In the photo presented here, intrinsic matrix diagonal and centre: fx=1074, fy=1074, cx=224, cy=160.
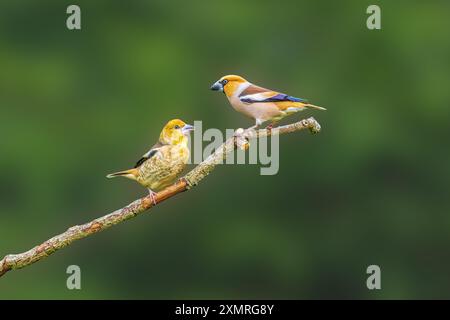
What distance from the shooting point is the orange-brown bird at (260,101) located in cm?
648

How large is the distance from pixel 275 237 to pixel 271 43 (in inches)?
138

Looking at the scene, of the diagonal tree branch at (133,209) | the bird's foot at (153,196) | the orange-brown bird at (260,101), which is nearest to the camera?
the diagonal tree branch at (133,209)

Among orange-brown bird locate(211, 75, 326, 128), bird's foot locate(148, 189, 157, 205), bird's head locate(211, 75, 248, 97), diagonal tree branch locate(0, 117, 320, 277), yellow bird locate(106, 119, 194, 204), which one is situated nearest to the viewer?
diagonal tree branch locate(0, 117, 320, 277)

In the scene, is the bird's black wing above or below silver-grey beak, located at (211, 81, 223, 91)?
below

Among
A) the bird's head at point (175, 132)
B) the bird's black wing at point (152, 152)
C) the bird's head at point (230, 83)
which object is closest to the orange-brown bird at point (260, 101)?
the bird's head at point (230, 83)

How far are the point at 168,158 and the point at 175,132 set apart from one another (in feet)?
0.54

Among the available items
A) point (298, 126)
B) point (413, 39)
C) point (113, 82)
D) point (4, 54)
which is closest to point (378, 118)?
point (413, 39)

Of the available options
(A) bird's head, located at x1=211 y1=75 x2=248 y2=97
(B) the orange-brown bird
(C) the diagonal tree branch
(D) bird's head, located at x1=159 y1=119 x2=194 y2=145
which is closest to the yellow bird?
(D) bird's head, located at x1=159 y1=119 x2=194 y2=145

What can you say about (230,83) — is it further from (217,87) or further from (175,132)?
(175,132)

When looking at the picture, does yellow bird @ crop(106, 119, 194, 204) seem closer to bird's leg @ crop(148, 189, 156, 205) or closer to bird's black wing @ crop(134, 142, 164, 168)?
bird's black wing @ crop(134, 142, 164, 168)

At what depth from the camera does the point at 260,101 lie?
655cm

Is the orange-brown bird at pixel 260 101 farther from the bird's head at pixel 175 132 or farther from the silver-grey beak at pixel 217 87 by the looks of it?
the bird's head at pixel 175 132

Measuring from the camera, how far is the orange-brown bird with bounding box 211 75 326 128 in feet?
21.2

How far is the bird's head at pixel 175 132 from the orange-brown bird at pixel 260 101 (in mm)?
356
